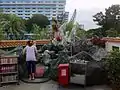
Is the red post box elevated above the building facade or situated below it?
below

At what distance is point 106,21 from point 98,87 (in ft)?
132

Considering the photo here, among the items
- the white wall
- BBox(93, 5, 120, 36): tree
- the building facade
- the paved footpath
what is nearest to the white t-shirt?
the paved footpath

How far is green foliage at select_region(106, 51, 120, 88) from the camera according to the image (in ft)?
24.7

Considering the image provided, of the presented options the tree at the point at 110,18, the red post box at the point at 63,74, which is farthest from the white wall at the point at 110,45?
the tree at the point at 110,18

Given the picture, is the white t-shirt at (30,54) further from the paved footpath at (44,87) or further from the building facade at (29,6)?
the building facade at (29,6)

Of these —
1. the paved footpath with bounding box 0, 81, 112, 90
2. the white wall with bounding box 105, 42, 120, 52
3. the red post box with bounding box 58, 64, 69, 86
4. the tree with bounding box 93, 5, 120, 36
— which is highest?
the tree with bounding box 93, 5, 120, 36

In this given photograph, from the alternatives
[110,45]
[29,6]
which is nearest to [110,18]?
[110,45]

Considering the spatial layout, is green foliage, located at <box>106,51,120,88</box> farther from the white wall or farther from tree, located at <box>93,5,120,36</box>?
tree, located at <box>93,5,120,36</box>

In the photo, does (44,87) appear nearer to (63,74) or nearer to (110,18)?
(63,74)

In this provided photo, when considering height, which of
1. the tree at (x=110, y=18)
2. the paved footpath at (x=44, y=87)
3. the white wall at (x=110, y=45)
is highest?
the tree at (x=110, y=18)

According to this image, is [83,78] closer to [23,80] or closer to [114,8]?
[23,80]

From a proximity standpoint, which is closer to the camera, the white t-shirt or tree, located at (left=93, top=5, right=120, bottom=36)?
the white t-shirt

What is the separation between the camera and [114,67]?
7582mm

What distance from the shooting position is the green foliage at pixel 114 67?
753 cm
